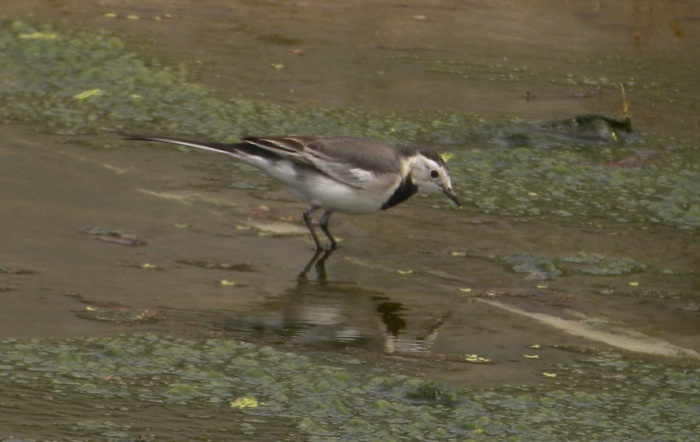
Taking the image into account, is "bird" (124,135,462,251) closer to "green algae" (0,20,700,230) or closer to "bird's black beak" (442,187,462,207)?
"bird's black beak" (442,187,462,207)

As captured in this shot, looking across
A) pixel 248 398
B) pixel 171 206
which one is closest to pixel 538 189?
pixel 171 206

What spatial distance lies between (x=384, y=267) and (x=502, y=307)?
745 mm

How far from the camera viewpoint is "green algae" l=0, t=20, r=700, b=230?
796 cm

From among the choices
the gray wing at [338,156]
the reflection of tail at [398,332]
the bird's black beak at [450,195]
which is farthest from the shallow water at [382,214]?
the gray wing at [338,156]

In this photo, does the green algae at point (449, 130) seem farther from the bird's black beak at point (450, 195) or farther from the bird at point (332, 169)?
the bird at point (332, 169)

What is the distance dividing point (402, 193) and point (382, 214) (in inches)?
15.7

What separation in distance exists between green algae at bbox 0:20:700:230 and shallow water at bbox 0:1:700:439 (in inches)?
0.8

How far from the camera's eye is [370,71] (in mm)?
10156

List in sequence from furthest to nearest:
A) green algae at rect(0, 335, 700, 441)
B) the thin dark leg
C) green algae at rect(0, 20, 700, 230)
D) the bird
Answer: green algae at rect(0, 20, 700, 230) → the bird → the thin dark leg → green algae at rect(0, 335, 700, 441)

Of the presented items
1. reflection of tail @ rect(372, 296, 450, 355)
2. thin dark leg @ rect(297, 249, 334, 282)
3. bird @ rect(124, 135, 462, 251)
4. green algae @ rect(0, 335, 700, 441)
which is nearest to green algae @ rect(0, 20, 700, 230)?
bird @ rect(124, 135, 462, 251)

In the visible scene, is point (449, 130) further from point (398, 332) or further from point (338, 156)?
point (398, 332)

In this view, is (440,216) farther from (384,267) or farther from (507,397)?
(507,397)

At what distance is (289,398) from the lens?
496cm

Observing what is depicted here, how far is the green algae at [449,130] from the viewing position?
26.1 feet
